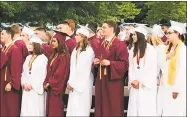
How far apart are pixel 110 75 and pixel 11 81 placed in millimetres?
1703

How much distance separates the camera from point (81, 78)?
8.00 metres

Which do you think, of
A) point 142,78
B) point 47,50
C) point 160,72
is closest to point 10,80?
point 47,50

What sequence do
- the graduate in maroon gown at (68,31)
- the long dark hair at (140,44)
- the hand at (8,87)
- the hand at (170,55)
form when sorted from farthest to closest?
the graduate in maroon gown at (68,31) → the hand at (8,87) → the long dark hair at (140,44) → the hand at (170,55)

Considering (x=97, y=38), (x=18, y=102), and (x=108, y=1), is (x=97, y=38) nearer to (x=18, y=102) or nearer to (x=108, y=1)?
(x=18, y=102)

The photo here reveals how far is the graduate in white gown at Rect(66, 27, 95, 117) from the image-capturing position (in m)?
7.98

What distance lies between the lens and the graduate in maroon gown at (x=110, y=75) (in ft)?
25.6

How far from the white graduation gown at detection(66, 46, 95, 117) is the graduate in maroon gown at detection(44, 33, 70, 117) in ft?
0.40

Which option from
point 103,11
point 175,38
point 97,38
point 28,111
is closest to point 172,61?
point 175,38

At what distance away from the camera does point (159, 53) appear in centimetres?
869

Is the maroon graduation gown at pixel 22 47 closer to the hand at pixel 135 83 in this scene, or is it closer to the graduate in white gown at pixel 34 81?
the graduate in white gown at pixel 34 81

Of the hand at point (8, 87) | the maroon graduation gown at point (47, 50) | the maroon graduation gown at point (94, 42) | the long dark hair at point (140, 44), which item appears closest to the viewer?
the long dark hair at point (140, 44)

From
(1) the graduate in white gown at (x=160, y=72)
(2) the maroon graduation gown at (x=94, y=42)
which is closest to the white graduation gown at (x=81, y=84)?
(2) the maroon graduation gown at (x=94, y=42)

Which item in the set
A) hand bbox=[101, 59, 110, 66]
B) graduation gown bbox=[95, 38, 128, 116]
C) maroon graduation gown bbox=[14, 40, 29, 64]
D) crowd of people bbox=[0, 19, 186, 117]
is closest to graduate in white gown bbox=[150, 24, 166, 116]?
crowd of people bbox=[0, 19, 186, 117]

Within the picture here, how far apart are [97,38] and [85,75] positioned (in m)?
1.40
